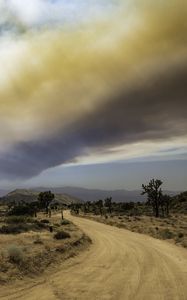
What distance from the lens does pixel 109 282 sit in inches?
700

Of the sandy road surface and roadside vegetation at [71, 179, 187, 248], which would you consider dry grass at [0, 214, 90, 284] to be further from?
roadside vegetation at [71, 179, 187, 248]

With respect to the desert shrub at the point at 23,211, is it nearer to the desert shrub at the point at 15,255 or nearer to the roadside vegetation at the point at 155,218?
the roadside vegetation at the point at 155,218

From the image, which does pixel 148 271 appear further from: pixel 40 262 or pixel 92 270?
pixel 40 262

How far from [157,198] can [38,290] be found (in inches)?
2783

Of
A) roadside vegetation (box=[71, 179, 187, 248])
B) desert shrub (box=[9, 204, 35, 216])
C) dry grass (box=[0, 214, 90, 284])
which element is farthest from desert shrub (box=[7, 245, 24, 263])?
desert shrub (box=[9, 204, 35, 216])

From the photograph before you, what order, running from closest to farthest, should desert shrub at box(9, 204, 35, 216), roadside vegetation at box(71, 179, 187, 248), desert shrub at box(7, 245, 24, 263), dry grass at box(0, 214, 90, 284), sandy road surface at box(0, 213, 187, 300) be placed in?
sandy road surface at box(0, 213, 187, 300)
dry grass at box(0, 214, 90, 284)
desert shrub at box(7, 245, 24, 263)
roadside vegetation at box(71, 179, 187, 248)
desert shrub at box(9, 204, 35, 216)

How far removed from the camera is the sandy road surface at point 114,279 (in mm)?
15453

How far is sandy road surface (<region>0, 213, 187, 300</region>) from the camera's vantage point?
50.7 feet

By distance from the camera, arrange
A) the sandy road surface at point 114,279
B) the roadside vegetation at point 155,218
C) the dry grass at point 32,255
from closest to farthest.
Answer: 1. the sandy road surface at point 114,279
2. the dry grass at point 32,255
3. the roadside vegetation at point 155,218

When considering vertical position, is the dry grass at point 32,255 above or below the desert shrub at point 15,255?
below

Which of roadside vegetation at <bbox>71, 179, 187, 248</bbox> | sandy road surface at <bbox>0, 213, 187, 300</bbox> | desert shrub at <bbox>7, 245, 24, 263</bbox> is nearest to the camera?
sandy road surface at <bbox>0, 213, 187, 300</bbox>

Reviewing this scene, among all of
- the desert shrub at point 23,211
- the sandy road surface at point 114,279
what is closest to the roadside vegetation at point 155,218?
the sandy road surface at point 114,279

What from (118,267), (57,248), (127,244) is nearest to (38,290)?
(118,267)

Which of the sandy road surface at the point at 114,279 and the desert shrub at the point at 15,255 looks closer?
the sandy road surface at the point at 114,279
